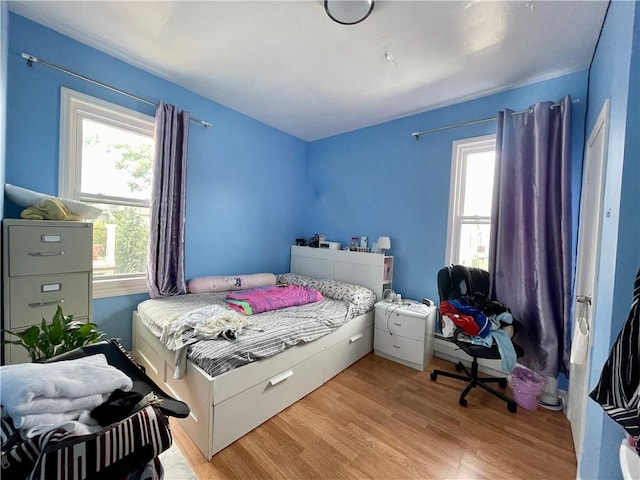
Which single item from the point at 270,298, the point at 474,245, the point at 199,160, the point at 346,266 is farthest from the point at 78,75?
the point at 474,245

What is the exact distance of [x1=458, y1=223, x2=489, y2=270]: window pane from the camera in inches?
103

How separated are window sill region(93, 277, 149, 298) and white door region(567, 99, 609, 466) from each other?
10.8ft

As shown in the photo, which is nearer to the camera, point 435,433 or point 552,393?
point 435,433

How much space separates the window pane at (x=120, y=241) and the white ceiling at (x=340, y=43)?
4.41ft

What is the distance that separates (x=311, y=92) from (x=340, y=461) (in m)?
3.03

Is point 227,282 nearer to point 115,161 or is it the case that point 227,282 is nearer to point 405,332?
point 115,161

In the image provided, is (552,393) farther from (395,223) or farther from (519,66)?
(519,66)

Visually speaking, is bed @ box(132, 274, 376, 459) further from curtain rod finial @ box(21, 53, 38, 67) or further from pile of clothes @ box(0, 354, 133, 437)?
curtain rod finial @ box(21, 53, 38, 67)

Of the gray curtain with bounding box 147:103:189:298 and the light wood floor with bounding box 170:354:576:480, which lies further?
the gray curtain with bounding box 147:103:189:298

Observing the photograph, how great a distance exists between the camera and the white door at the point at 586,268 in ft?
4.55

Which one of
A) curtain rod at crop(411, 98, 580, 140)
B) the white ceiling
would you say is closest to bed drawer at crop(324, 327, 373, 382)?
curtain rod at crop(411, 98, 580, 140)

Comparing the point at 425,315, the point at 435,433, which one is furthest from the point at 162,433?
the point at 425,315

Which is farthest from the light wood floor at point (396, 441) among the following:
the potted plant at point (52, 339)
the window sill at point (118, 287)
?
the window sill at point (118, 287)

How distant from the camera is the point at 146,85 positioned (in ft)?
7.95
